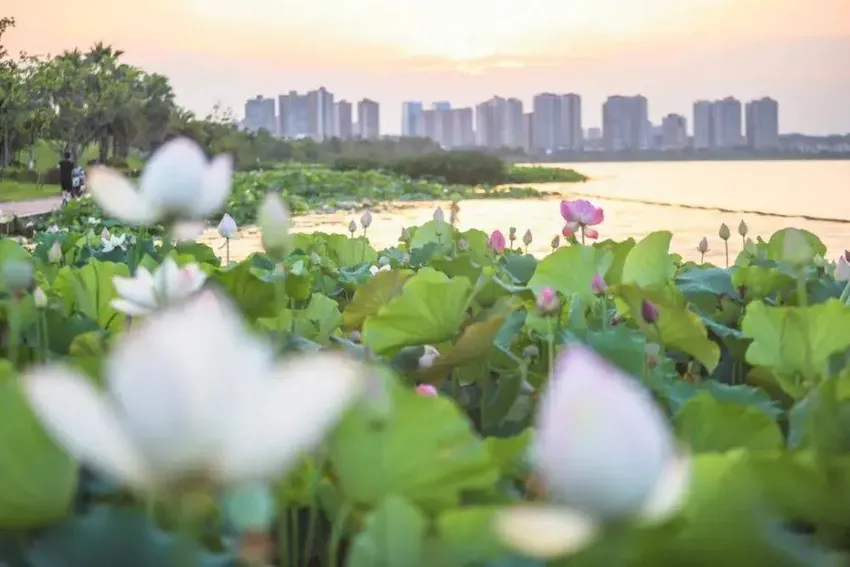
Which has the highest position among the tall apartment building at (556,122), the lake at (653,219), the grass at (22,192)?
the tall apartment building at (556,122)

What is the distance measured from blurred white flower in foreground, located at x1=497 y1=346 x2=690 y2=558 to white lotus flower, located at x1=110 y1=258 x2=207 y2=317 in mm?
386

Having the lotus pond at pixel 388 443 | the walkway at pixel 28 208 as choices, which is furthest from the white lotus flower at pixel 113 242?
the walkway at pixel 28 208

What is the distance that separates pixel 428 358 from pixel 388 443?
36 cm

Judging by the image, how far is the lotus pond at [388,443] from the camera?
267mm

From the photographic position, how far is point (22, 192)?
20.0 metres

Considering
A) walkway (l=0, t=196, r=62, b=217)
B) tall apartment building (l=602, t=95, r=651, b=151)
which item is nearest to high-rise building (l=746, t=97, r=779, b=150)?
tall apartment building (l=602, t=95, r=651, b=151)

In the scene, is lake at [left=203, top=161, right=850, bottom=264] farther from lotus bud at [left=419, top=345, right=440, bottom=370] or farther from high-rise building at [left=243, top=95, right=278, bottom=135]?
high-rise building at [left=243, top=95, right=278, bottom=135]

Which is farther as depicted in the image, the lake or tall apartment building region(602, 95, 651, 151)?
tall apartment building region(602, 95, 651, 151)

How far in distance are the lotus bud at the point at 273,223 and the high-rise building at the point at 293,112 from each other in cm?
4589

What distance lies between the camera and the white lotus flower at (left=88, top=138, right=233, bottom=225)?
0.52 metres

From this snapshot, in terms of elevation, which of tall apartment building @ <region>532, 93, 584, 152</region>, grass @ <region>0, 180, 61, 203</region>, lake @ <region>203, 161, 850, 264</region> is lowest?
lake @ <region>203, 161, 850, 264</region>

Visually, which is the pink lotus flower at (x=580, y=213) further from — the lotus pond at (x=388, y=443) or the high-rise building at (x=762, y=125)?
the high-rise building at (x=762, y=125)

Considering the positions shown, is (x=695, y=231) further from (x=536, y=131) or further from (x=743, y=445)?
(x=536, y=131)

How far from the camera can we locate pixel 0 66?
20.0 m
